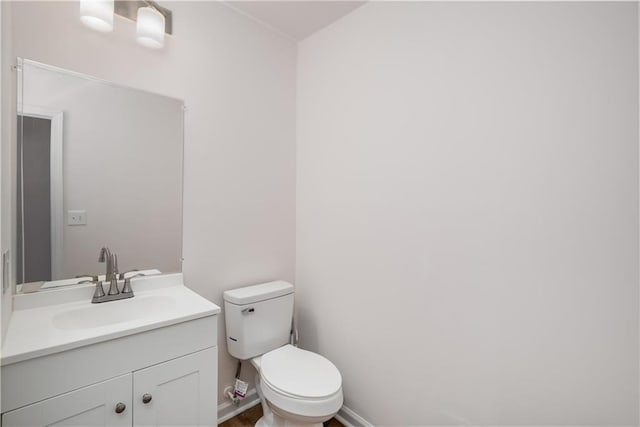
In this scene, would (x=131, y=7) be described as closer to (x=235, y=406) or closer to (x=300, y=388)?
(x=300, y=388)

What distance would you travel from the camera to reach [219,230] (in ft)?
5.77

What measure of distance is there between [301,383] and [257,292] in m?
0.55

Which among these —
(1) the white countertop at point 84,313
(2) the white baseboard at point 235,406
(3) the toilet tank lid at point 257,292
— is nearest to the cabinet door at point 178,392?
(1) the white countertop at point 84,313

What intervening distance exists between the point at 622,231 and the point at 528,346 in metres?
0.52

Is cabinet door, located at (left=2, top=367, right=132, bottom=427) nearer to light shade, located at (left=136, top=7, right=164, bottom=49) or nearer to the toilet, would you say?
the toilet

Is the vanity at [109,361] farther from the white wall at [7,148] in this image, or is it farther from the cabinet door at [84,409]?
the white wall at [7,148]

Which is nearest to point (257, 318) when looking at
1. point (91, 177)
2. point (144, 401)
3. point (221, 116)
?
point (144, 401)

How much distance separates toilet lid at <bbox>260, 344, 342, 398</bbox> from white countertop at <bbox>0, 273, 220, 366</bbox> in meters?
0.49

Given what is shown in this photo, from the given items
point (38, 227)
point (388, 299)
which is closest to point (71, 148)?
point (38, 227)

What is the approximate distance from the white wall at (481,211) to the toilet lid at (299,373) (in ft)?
0.91

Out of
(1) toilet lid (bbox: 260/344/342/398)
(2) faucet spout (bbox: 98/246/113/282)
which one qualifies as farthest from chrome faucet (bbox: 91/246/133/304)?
(1) toilet lid (bbox: 260/344/342/398)

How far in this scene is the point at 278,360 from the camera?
1618mm

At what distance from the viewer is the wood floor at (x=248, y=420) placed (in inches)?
69.0

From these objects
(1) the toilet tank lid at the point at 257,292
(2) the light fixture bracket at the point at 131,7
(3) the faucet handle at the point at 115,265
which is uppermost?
(2) the light fixture bracket at the point at 131,7
